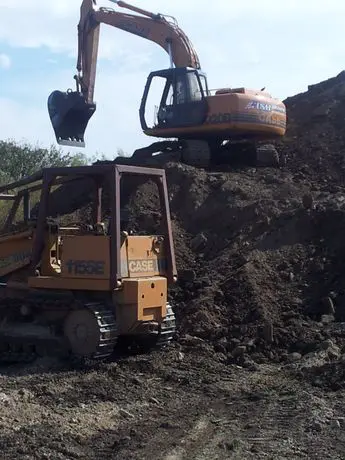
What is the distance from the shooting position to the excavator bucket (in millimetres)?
18250

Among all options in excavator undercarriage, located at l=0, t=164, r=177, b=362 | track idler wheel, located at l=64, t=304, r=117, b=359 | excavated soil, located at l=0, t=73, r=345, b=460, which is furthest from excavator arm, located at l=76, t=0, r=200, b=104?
track idler wheel, located at l=64, t=304, r=117, b=359

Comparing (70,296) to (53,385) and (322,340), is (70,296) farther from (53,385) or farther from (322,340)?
(322,340)

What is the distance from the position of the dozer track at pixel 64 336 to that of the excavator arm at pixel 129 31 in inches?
374

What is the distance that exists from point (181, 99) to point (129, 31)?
8.17 feet

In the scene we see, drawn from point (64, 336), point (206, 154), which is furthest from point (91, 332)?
point (206, 154)

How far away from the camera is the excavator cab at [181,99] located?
18391mm

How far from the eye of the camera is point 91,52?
19.3 meters

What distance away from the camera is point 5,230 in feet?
37.1

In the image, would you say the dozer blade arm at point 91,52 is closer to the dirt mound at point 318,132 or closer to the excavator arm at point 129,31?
the excavator arm at point 129,31

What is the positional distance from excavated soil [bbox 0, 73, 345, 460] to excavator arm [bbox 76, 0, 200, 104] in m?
3.05

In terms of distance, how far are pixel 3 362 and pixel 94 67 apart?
10258 millimetres

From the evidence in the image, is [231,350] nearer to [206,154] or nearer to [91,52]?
[206,154]

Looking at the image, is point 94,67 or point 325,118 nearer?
point 94,67

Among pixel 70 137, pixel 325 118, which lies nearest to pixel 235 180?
pixel 70 137
